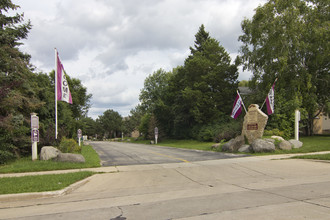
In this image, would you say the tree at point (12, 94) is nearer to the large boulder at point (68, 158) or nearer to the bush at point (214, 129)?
the large boulder at point (68, 158)

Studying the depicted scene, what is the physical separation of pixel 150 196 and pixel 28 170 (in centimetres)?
730

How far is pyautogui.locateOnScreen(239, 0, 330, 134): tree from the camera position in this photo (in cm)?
2711

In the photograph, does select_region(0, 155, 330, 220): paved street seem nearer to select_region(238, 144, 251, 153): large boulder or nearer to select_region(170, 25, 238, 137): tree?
select_region(238, 144, 251, 153): large boulder

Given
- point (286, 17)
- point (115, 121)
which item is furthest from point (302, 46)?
point (115, 121)

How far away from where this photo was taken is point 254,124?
19109 mm

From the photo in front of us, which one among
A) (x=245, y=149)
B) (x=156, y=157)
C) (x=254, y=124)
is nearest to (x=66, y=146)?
(x=156, y=157)

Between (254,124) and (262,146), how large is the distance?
106 inches

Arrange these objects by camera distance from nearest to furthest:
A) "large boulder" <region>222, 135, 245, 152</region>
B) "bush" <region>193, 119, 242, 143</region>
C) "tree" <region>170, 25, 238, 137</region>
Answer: "large boulder" <region>222, 135, 245, 152</region>, "bush" <region>193, 119, 242, 143</region>, "tree" <region>170, 25, 238, 137</region>

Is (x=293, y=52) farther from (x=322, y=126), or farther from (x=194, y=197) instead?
(x=194, y=197)

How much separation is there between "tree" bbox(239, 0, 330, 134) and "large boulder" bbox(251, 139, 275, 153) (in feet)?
36.6

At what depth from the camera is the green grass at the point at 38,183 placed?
25.4ft

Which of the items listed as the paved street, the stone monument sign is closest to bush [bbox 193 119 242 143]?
the stone monument sign

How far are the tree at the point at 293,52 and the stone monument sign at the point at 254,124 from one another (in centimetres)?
877

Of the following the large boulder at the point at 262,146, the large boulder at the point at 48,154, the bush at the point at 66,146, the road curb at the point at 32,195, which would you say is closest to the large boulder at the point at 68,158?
the large boulder at the point at 48,154
